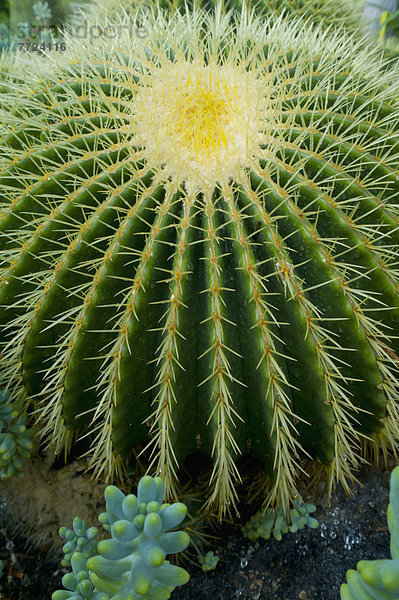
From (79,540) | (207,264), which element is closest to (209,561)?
(79,540)

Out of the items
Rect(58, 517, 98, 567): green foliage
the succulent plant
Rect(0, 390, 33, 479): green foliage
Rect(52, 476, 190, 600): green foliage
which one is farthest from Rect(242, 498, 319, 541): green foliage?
the succulent plant

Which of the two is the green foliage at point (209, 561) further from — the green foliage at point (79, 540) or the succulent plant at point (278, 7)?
the succulent plant at point (278, 7)

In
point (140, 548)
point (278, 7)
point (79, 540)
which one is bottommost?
point (79, 540)

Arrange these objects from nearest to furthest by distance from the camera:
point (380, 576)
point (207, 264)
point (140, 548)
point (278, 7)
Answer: point (380, 576), point (140, 548), point (207, 264), point (278, 7)

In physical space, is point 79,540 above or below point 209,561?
above

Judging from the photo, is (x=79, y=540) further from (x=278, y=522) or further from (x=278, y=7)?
(x=278, y=7)

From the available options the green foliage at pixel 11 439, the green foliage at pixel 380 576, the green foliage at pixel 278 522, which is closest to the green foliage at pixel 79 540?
the green foliage at pixel 11 439

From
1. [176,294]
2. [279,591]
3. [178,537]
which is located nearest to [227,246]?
[176,294]
